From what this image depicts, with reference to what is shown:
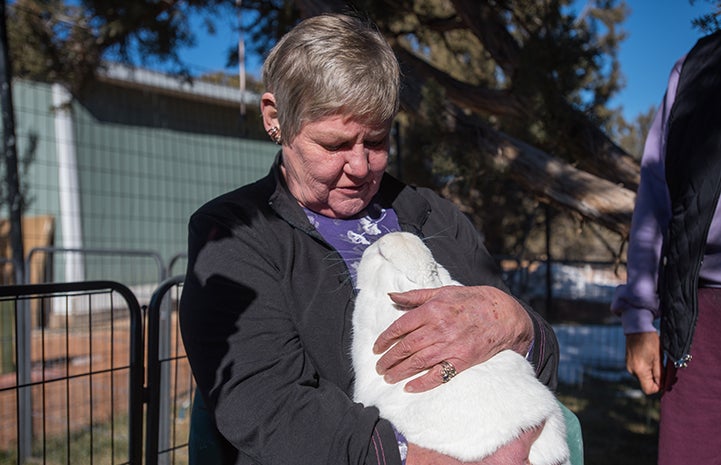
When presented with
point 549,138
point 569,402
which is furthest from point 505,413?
point 569,402

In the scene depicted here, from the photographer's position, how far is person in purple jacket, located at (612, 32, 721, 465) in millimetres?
1780

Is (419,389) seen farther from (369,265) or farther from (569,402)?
(569,402)

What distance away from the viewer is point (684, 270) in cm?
180

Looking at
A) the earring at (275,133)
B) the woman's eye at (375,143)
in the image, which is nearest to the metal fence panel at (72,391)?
the earring at (275,133)

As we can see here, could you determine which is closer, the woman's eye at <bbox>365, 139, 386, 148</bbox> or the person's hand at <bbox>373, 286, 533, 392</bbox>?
the person's hand at <bbox>373, 286, 533, 392</bbox>

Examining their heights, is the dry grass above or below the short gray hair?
below

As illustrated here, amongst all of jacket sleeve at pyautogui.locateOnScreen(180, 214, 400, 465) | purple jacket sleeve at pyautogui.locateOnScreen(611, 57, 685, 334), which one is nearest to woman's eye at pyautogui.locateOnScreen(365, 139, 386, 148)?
jacket sleeve at pyautogui.locateOnScreen(180, 214, 400, 465)

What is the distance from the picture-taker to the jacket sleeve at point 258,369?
4.47 ft

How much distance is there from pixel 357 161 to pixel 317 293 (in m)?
0.40

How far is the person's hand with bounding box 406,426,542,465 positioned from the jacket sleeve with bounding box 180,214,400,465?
51 millimetres

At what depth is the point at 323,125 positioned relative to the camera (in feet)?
5.39

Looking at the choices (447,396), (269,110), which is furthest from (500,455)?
(269,110)

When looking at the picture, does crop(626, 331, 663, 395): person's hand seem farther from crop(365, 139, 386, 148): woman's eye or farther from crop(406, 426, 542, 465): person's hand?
crop(365, 139, 386, 148): woman's eye

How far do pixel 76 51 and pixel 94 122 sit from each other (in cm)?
430
